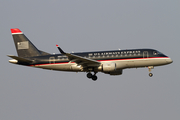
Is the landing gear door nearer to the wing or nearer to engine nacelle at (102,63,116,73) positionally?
engine nacelle at (102,63,116,73)

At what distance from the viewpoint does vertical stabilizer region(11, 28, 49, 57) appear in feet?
153

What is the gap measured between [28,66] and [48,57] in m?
Result: 3.47

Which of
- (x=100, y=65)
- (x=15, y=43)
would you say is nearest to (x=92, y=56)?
(x=100, y=65)

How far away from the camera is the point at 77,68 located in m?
43.2

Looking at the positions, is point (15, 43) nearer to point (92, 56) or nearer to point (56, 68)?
point (56, 68)

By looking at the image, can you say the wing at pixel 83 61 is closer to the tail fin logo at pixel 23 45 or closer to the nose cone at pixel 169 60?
the nose cone at pixel 169 60

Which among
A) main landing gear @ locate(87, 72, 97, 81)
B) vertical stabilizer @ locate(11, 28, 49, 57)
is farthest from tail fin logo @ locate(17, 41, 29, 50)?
main landing gear @ locate(87, 72, 97, 81)

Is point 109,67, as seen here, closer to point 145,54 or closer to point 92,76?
point 92,76

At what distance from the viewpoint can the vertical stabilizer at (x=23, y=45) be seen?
46688 mm

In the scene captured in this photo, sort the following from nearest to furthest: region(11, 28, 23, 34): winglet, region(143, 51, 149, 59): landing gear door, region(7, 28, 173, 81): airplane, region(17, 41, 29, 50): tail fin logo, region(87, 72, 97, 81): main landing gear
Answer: region(7, 28, 173, 81): airplane
region(143, 51, 149, 59): landing gear door
region(87, 72, 97, 81): main landing gear
region(17, 41, 29, 50): tail fin logo
region(11, 28, 23, 34): winglet

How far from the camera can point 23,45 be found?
47344 mm

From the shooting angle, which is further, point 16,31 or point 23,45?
point 16,31

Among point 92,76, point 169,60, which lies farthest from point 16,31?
point 169,60

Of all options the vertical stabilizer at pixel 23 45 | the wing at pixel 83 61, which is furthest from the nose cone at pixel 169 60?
the vertical stabilizer at pixel 23 45
